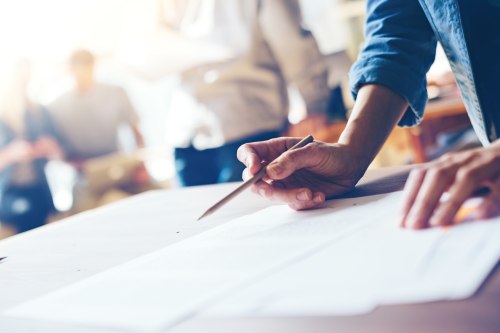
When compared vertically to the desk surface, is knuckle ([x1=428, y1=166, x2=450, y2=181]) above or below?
above

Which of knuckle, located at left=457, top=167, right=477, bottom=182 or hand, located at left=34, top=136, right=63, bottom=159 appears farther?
hand, located at left=34, top=136, right=63, bottom=159

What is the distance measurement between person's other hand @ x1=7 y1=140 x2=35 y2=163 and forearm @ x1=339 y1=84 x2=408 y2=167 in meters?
3.16

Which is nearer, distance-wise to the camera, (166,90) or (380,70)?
(380,70)

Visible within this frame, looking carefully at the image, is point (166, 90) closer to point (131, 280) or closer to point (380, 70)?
point (380, 70)

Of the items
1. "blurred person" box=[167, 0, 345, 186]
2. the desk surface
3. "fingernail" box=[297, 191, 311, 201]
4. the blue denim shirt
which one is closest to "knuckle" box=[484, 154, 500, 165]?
the desk surface

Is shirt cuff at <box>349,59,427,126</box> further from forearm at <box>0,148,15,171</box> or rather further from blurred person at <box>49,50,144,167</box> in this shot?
blurred person at <box>49,50,144,167</box>

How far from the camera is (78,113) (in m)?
4.05

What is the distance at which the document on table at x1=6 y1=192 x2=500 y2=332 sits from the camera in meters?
0.41

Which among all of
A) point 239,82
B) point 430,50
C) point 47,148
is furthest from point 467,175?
point 47,148

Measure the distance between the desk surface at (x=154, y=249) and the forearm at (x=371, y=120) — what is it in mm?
47

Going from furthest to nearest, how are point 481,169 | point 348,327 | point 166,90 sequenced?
1. point 166,90
2. point 481,169
3. point 348,327

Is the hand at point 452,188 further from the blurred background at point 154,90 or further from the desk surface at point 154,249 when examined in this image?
the blurred background at point 154,90

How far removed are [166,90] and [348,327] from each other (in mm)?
3686

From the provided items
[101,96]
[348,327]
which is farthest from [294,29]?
[348,327]
